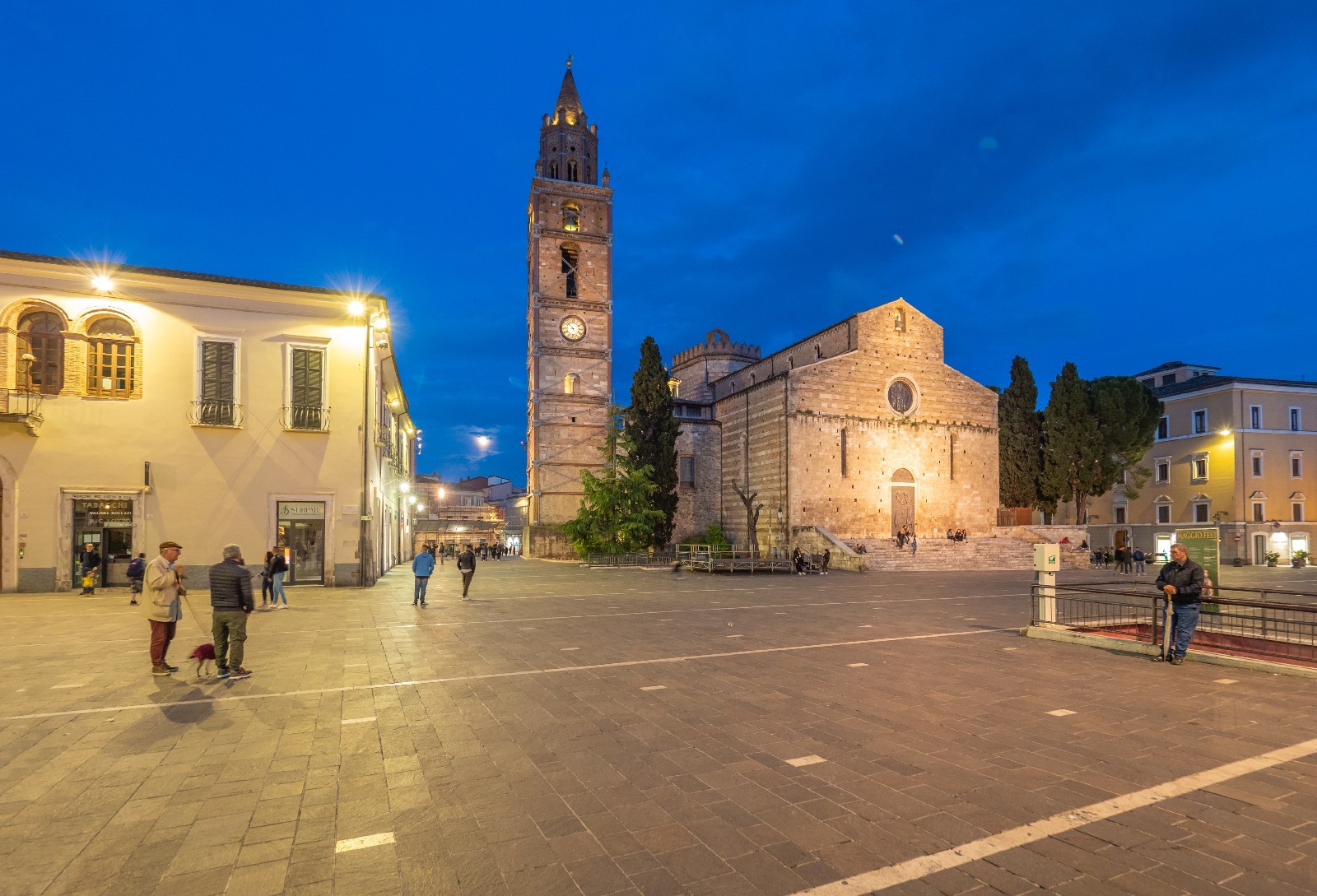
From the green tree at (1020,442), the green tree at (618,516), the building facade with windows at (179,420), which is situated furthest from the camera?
the green tree at (1020,442)

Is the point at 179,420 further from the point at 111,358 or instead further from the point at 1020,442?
the point at 1020,442

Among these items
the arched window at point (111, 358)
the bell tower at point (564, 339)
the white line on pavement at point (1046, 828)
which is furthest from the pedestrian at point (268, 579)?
the bell tower at point (564, 339)

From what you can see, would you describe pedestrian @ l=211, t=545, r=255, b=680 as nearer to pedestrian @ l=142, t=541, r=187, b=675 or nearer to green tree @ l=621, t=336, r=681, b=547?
pedestrian @ l=142, t=541, r=187, b=675

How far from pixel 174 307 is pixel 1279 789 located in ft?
82.0

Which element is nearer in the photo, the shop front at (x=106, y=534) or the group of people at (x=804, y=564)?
the shop front at (x=106, y=534)

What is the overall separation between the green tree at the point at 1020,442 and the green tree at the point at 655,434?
74.3 feet

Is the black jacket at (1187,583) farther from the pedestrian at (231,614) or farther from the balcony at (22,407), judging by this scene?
the balcony at (22,407)

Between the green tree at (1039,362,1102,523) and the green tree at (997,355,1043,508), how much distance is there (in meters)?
1.48

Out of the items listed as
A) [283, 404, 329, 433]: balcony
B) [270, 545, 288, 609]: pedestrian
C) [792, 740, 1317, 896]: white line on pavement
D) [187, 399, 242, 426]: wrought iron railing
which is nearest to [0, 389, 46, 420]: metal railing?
[187, 399, 242, 426]: wrought iron railing

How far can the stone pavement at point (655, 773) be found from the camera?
3.80 meters

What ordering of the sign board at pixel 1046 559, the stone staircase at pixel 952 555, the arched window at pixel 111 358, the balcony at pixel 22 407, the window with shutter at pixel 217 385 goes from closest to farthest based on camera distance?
the sign board at pixel 1046 559
the balcony at pixel 22 407
the arched window at pixel 111 358
the window with shutter at pixel 217 385
the stone staircase at pixel 952 555

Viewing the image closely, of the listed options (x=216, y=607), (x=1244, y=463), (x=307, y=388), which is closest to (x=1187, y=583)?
(x=216, y=607)

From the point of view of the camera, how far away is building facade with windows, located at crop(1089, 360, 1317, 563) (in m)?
40.8

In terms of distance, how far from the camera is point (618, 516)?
38438 millimetres
